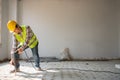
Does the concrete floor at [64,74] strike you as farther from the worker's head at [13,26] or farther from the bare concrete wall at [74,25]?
the bare concrete wall at [74,25]

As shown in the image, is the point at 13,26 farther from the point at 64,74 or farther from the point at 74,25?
the point at 74,25

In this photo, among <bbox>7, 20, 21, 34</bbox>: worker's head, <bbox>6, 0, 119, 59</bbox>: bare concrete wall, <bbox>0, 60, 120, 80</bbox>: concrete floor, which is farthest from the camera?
<bbox>6, 0, 119, 59</bbox>: bare concrete wall

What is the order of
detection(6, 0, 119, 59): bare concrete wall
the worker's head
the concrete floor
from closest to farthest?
the concrete floor < the worker's head < detection(6, 0, 119, 59): bare concrete wall

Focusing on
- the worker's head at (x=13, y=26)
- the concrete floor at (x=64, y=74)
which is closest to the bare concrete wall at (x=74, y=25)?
the concrete floor at (x=64, y=74)

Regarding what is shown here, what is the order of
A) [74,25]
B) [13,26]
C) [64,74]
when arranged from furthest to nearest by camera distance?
[74,25] < [64,74] < [13,26]

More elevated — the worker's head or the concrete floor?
the worker's head

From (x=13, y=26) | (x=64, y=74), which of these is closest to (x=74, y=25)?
(x=64, y=74)

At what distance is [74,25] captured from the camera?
8000mm

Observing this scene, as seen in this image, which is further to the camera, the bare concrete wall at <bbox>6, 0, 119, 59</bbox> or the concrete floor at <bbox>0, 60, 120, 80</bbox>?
the bare concrete wall at <bbox>6, 0, 119, 59</bbox>

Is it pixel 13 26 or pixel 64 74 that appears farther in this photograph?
pixel 64 74

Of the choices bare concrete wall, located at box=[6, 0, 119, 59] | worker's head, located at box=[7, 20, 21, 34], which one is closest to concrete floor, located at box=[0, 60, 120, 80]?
worker's head, located at box=[7, 20, 21, 34]

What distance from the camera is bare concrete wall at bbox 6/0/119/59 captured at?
793 centimetres

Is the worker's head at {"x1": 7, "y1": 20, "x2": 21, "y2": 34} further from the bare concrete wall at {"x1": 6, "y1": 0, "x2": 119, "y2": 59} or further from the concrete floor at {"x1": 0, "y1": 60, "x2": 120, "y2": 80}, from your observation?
the bare concrete wall at {"x1": 6, "y1": 0, "x2": 119, "y2": 59}

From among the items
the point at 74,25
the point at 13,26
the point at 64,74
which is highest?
the point at 74,25
